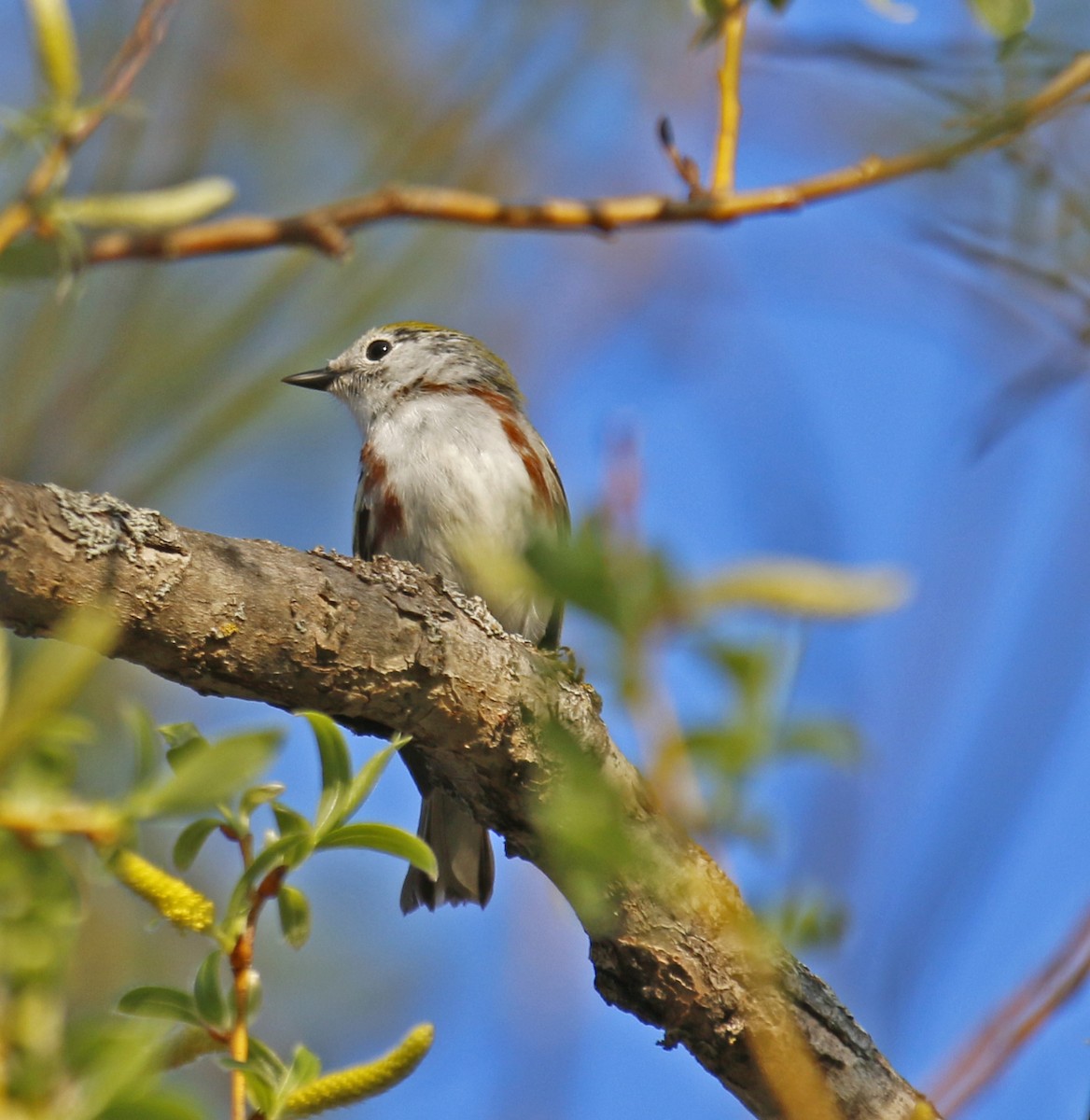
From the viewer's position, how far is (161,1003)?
6.36 ft

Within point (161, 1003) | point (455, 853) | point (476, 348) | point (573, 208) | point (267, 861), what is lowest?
point (161, 1003)

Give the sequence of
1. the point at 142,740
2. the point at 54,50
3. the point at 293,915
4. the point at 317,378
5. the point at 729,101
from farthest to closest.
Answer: the point at 317,378, the point at 729,101, the point at 293,915, the point at 54,50, the point at 142,740

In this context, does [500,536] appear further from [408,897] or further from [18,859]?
[18,859]

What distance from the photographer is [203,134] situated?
20.4ft

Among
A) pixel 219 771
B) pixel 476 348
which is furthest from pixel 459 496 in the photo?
pixel 219 771

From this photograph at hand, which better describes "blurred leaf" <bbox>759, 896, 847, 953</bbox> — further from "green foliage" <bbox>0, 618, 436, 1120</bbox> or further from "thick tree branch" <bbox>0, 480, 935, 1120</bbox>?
"thick tree branch" <bbox>0, 480, 935, 1120</bbox>

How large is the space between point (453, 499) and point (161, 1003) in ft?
11.7

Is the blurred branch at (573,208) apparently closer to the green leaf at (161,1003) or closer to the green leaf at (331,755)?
the green leaf at (331,755)

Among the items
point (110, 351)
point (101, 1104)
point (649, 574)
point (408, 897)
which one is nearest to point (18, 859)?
point (101, 1104)

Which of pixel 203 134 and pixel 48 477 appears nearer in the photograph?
pixel 48 477

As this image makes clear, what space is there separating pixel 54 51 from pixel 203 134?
466 centimetres

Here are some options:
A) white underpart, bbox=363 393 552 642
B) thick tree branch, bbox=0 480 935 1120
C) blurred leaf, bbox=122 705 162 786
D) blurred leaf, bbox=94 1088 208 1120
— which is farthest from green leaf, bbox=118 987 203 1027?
white underpart, bbox=363 393 552 642

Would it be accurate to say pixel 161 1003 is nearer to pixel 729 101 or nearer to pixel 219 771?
pixel 219 771

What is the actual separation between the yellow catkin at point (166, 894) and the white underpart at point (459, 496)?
126 inches
